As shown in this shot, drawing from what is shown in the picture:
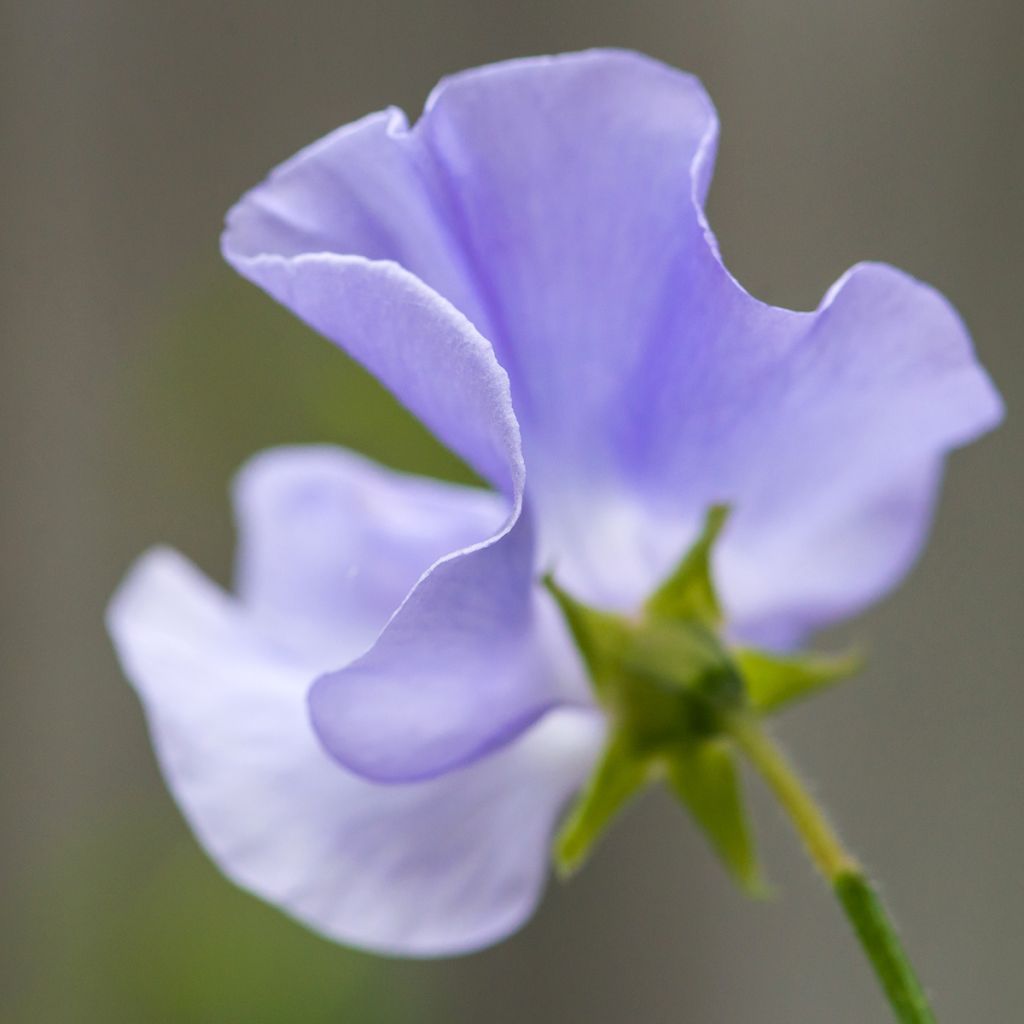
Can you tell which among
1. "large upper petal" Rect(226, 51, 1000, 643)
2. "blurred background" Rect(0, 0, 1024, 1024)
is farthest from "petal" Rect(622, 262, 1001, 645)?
"blurred background" Rect(0, 0, 1024, 1024)

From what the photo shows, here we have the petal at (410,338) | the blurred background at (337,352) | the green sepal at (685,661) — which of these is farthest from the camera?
the blurred background at (337,352)

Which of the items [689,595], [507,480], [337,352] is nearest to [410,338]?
[507,480]

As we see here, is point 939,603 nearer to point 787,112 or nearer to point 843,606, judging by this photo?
point 787,112

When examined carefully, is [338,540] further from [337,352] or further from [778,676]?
[337,352]

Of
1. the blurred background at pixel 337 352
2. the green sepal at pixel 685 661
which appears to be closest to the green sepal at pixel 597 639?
the green sepal at pixel 685 661

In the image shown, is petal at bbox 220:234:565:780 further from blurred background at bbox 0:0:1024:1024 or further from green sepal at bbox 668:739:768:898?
blurred background at bbox 0:0:1024:1024

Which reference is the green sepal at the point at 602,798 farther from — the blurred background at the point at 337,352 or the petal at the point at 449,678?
the blurred background at the point at 337,352
